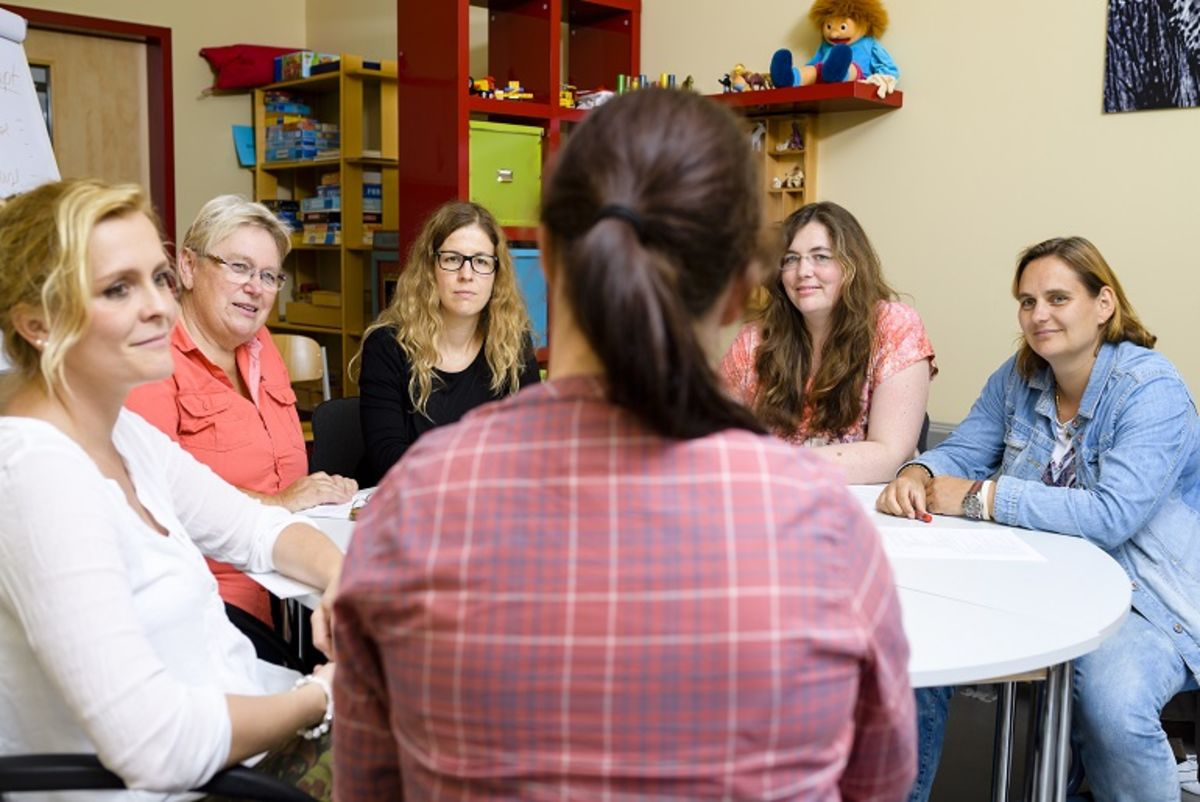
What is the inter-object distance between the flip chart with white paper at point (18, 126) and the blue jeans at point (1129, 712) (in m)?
2.90

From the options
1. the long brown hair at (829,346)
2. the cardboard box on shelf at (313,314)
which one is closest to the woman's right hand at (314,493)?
the long brown hair at (829,346)

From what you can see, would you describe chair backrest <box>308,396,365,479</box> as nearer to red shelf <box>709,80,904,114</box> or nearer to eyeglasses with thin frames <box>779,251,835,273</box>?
eyeglasses with thin frames <box>779,251,835,273</box>

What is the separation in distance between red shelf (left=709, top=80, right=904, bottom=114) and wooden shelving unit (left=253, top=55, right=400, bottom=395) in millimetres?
2297

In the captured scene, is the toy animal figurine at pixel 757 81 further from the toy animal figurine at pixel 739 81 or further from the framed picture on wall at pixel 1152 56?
the framed picture on wall at pixel 1152 56

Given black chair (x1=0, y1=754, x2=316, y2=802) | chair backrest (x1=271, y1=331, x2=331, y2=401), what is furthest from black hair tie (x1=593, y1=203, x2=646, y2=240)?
chair backrest (x1=271, y1=331, x2=331, y2=401)

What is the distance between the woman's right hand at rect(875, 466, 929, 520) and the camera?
7.16 feet

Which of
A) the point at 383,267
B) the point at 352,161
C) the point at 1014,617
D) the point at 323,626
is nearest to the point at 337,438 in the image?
the point at 323,626

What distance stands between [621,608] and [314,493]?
5.16ft

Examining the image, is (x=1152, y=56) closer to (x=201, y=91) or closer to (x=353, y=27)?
(x=353, y=27)

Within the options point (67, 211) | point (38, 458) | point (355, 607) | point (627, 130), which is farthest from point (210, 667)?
point (627, 130)

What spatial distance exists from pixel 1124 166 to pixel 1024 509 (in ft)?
4.85

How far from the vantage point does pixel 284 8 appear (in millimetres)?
6340

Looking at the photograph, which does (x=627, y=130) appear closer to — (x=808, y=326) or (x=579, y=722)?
(x=579, y=722)

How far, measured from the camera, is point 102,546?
3.95 feet
